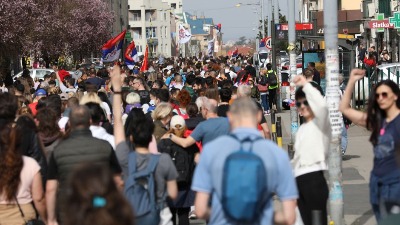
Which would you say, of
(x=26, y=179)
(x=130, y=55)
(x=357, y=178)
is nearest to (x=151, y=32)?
(x=130, y=55)

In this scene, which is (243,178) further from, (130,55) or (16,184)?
(130,55)

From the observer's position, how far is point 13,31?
43.5 meters

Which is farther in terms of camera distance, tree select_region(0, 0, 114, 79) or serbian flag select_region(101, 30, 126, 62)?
tree select_region(0, 0, 114, 79)

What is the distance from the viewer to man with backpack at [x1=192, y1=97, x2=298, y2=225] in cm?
609

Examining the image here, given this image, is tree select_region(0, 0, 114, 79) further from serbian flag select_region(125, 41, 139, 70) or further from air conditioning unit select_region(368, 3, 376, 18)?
air conditioning unit select_region(368, 3, 376, 18)

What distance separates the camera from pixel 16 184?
27.0 ft

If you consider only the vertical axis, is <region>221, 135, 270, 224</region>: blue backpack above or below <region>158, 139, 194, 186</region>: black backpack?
above

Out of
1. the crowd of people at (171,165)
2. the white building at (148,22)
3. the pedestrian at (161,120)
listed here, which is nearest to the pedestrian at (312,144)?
the crowd of people at (171,165)

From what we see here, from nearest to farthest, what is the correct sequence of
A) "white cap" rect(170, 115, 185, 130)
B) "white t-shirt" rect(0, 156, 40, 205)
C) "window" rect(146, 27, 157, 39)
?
"white t-shirt" rect(0, 156, 40, 205), "white cap" rect(170, 115, 185, 130), "window" rect(146, 27, 157, 39)

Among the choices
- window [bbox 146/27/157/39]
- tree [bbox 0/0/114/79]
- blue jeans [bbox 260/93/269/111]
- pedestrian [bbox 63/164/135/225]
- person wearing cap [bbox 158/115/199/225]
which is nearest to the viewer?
pedestrian [bbox 63/164/135/225]

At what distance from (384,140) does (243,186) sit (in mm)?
2484

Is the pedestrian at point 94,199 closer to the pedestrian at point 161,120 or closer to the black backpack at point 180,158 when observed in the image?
the black backpack at point 180,158

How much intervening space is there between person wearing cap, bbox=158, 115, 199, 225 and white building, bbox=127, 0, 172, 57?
152 meters

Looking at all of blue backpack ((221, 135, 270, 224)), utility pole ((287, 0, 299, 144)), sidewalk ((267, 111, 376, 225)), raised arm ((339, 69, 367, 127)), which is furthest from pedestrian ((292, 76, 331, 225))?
utility pole ((287, 0, 299, 144))
